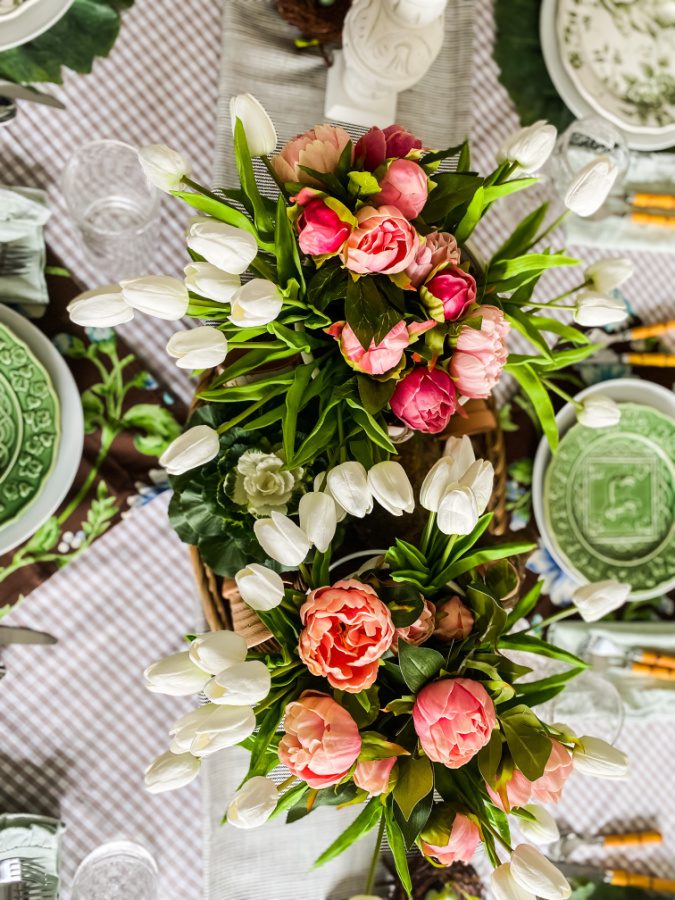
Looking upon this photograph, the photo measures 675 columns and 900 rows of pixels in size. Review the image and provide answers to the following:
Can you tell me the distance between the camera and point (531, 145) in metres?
0.54

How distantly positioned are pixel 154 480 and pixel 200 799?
328 mm

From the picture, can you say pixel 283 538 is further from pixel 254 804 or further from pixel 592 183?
pixel 592 183

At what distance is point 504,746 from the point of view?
0.52 meters

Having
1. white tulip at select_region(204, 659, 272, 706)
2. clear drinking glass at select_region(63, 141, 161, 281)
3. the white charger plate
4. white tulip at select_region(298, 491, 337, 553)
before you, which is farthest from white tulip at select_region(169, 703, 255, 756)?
clear drinking glass at select_region(63, 141, 161, 281)

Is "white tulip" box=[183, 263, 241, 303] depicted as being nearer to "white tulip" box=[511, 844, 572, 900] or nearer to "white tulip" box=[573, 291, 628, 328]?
"white tulip" box=[573, 291, 628, 328]

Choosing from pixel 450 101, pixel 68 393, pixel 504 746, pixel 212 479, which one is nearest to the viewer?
pixel 504 746

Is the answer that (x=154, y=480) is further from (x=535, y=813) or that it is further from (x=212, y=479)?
(x=535, y=813)

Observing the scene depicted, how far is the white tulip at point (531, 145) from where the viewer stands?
21.2 inches

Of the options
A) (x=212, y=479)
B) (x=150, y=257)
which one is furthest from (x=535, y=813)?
(x=150, y=257)

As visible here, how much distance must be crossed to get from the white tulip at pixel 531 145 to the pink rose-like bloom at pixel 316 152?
0.12m

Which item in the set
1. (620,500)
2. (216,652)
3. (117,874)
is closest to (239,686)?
(216,652)

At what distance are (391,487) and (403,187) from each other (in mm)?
182

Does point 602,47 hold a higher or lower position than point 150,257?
higher

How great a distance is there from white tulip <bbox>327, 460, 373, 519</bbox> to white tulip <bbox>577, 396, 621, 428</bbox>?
0.81 feet
